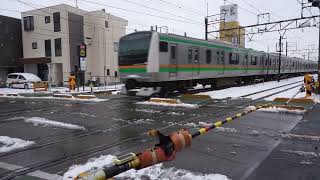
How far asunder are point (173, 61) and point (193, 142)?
961 centimetres

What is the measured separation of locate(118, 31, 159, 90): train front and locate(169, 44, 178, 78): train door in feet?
3.81

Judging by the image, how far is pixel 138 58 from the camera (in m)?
14.8

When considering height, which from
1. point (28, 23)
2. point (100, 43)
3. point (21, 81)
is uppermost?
point (28, 23)

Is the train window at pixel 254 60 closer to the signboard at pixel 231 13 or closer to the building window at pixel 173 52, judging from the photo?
the signboard at pixel 231 13

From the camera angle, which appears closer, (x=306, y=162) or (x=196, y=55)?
(x=306, y=162)

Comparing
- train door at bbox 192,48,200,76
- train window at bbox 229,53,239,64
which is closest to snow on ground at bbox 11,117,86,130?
train door at bbox 192,48,200,76

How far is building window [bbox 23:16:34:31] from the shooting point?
37219 millimetres

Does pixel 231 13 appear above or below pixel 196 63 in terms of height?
above

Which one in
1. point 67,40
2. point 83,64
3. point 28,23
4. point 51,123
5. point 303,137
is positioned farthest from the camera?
point 28,23

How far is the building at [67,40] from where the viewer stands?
35094 mm

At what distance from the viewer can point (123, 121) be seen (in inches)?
348

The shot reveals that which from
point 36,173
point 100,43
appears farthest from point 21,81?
point 36,173

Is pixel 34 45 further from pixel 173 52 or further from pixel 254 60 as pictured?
pixel 173 52

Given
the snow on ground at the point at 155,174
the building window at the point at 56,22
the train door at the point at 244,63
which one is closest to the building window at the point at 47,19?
the building window at the point at 56,22
